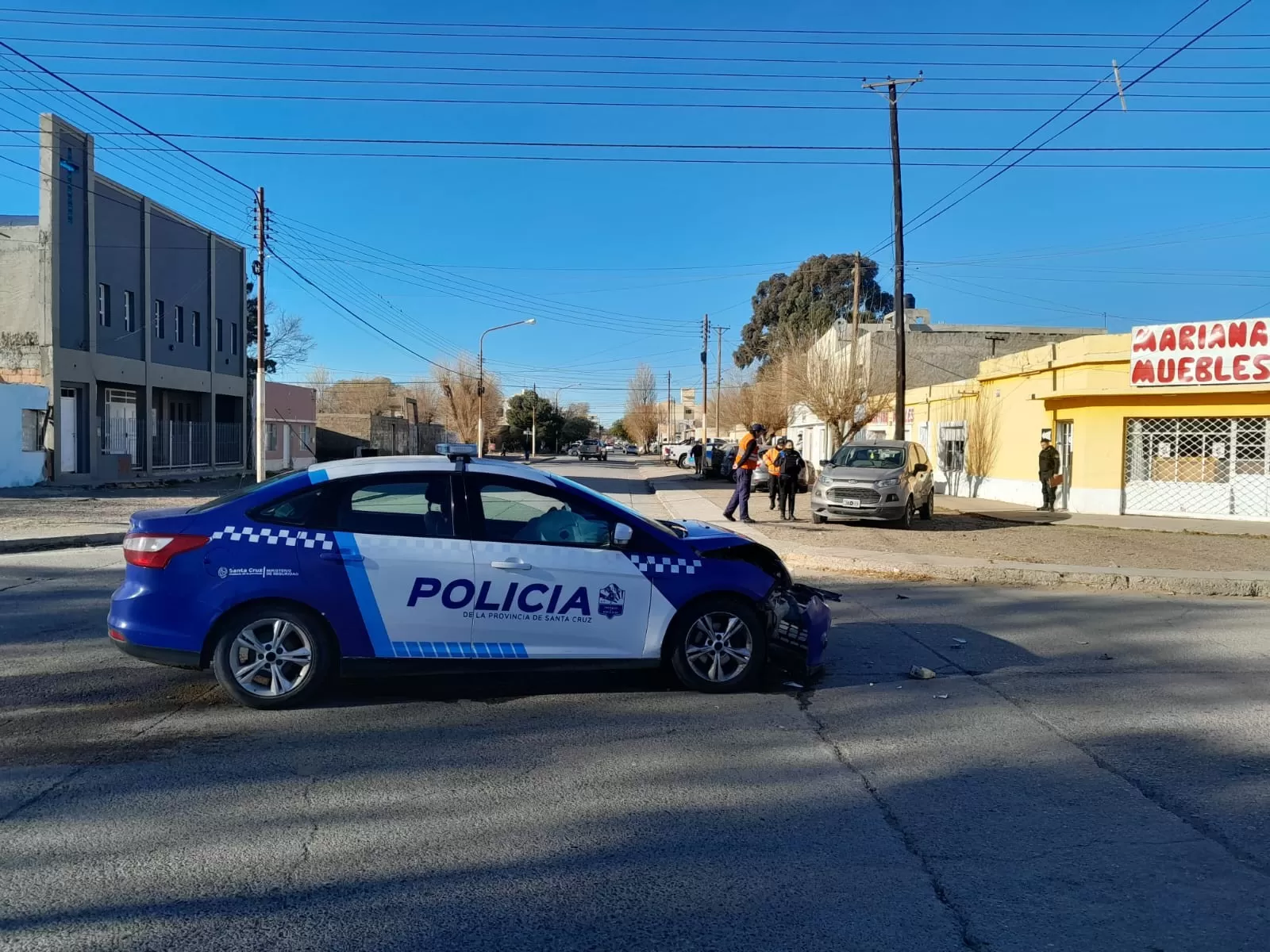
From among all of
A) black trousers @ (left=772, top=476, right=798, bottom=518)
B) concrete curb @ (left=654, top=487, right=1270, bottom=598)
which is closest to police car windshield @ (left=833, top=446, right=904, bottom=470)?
black trousers @ (left=772, top=476, right=798, bottom=518)

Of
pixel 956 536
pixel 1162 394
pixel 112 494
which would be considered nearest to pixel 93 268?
pixel 112 494

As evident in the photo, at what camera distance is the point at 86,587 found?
35.2 ft

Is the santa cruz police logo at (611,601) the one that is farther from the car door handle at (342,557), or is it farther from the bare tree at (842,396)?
the bare tree at (842,396)

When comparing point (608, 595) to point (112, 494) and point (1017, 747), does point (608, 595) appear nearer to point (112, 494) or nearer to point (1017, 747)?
point (1017, 747)

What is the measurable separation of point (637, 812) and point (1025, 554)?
11.9m

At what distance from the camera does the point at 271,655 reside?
5.99 m

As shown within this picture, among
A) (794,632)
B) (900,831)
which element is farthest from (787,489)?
(900,831)

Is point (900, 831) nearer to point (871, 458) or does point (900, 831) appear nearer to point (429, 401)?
point (871, 458)

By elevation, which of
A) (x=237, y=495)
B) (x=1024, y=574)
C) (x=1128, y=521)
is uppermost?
(x=237, y=495)

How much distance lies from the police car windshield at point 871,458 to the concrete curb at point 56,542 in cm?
1365

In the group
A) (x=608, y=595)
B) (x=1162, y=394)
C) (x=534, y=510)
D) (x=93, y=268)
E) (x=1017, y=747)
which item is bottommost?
(x=1017, y=747)

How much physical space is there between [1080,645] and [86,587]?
10.4m

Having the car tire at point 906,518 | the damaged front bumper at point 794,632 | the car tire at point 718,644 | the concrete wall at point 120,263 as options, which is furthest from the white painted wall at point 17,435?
the damaged front bumper at point 794,632

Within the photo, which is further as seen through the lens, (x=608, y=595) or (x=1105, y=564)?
(x=1105, y=564)
